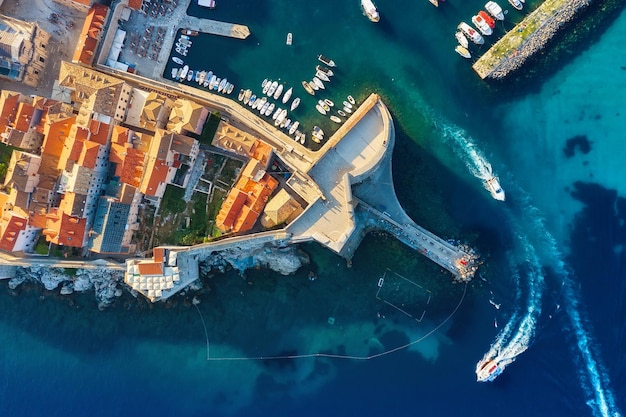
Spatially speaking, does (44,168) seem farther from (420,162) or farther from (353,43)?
(420,162)

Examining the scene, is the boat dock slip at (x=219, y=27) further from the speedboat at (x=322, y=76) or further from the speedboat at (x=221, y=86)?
the speedboat at (x=322, y=76)

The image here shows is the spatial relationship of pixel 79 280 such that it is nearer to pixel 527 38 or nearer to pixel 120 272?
pixel 120 272

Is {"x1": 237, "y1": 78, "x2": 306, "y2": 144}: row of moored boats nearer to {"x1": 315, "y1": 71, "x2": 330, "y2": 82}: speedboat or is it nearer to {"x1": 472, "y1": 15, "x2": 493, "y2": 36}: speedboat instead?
{"x1": 315, "y1": 71, "x2": 330, "y2": 82}: speedboat

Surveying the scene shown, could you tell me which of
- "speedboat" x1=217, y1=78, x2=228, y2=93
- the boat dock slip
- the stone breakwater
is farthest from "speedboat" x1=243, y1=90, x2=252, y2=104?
the stone breakwater

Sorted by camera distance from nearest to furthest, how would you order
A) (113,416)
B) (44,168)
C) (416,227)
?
1. (44,168)
2. (416,227)
3. (113,416)

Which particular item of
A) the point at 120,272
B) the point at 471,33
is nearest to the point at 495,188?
the point at 471,33

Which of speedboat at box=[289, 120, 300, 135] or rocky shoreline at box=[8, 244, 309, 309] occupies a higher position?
speedboat at box=[289, 120, 300, 135]

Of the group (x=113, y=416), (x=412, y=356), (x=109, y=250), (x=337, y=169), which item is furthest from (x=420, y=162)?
(x=113, y=416)
